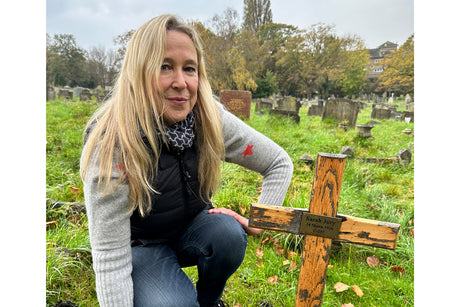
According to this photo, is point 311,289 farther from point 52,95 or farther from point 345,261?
point 52,95

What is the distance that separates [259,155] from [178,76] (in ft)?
1.86

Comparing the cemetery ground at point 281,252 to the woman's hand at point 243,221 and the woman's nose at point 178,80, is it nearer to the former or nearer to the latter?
the woman's hand at point 243,221

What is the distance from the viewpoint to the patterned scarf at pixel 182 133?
4.45 ft

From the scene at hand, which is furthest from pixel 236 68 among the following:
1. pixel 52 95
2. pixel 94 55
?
pixel 52 95

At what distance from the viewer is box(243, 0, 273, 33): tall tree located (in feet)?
88.3

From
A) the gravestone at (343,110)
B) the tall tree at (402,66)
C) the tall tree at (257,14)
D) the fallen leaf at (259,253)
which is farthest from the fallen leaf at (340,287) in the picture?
the tall tree at (257,14)

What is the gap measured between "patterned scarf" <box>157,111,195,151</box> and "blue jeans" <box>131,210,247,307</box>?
41cm

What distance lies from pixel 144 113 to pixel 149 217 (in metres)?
0.50

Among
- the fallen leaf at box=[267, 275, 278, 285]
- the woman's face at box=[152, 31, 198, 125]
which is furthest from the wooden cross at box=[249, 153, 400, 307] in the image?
the fallen leaf at box=[267, 275, 278, 285]

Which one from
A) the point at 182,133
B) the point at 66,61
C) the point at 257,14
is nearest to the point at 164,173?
the point at 182,133

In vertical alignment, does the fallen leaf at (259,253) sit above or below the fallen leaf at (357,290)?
above

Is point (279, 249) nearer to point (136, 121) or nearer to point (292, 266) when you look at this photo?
point (292, 266)

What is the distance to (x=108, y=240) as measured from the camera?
1259mm

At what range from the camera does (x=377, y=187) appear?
12.6 feet
